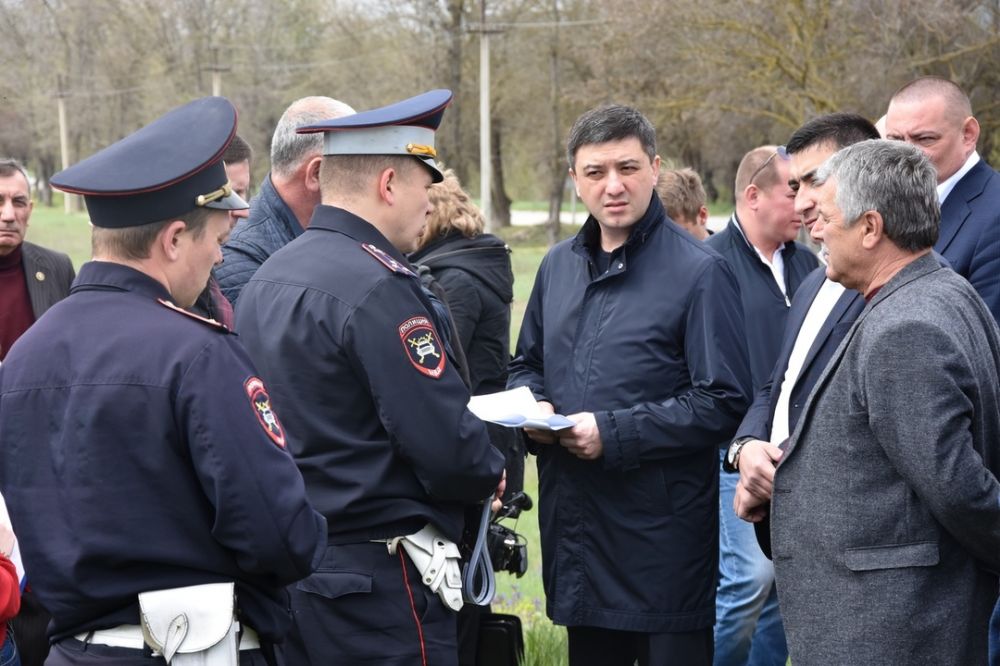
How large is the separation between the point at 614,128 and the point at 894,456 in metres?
1.76

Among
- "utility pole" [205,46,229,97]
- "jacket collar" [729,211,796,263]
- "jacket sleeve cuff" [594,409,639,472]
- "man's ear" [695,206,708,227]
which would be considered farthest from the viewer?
"utility pole" [205,46,229,97]

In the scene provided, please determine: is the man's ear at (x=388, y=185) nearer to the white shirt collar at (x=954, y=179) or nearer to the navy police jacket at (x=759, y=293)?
the white shirt collar at (x=954, y=179)

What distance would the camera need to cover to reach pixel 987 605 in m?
3.08

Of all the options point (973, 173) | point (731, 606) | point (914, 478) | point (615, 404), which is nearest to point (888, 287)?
point (914, 478)

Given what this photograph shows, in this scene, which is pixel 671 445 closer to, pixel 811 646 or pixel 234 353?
pixel 811 646

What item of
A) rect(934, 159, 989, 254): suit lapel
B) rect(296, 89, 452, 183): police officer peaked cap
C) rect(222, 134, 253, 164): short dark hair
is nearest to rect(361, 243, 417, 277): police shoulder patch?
rect(296, 89, 452, 183): police officer peaked cap

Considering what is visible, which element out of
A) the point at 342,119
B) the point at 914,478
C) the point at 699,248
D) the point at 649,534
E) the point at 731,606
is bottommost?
the point at 731,606

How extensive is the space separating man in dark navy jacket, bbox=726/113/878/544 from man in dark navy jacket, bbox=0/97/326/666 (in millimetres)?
1489

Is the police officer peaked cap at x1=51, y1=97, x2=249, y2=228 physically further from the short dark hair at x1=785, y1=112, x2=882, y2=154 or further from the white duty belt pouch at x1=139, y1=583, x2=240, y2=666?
the short dark hair at x1=785, y1=112, x2=882, y2=154

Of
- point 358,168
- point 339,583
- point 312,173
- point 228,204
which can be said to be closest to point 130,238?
point 228,204

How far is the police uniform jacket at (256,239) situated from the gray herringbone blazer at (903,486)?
7.03 feet

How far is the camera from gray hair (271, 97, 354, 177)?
4141 millimetres

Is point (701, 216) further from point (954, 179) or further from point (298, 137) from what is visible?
point (298, 137)

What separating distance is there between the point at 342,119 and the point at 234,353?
103 centimetres
